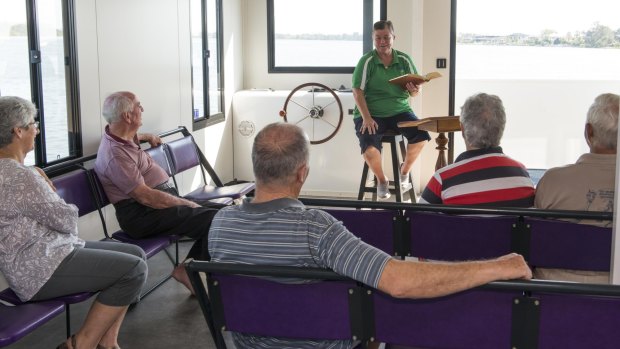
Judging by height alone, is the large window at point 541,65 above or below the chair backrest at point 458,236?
above

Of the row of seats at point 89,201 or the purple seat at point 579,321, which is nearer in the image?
the purple seat at point 579,321

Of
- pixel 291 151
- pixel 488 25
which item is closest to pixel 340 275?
pixel 291 151

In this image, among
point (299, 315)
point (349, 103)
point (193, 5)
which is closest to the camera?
point (299, 315)

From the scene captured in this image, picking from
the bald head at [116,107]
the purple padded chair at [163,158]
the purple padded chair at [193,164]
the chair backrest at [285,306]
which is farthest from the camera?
the purple padded chair at [193,164]

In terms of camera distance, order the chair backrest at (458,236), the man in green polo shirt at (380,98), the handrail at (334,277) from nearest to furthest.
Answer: the handrail at (334,277) < the chair backrest at (458,236) < the man in green polo shirt at (380,98)

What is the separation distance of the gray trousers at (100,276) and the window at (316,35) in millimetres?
4442

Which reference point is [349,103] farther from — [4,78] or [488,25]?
[4,78]

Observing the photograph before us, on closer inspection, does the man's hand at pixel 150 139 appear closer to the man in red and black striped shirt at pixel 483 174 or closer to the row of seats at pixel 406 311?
the man in red and black striped shirt at pixel 483 174

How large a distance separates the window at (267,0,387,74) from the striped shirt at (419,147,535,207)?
14.5ft

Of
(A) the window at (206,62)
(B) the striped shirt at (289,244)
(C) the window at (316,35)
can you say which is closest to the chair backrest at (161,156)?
(A) the window at (206,62)

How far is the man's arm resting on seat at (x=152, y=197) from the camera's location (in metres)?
4.39

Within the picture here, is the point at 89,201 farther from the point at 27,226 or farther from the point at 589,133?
the point at 589,133

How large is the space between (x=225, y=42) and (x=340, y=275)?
218 inches

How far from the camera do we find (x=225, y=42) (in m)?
7.39
